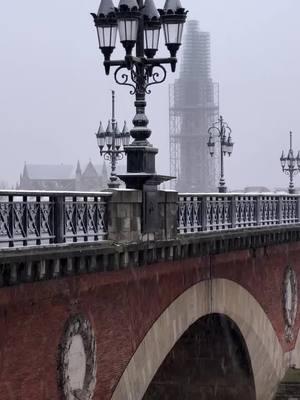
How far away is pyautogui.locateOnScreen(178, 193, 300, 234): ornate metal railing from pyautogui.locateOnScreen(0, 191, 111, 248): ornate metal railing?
10.3 ft

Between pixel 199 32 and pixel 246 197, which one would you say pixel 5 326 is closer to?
pixel 246 197

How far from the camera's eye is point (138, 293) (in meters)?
15.9

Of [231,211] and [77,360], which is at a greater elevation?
[231,211]

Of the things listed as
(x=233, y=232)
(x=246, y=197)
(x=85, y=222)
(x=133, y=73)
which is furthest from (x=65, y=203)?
(x=246, y=197)

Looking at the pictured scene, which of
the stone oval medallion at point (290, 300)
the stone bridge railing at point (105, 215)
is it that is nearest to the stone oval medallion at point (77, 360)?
the stone bridge railing at point (105, 215)

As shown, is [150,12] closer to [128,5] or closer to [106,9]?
[106,9]

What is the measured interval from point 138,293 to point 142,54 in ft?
11.9

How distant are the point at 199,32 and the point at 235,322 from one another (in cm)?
11929

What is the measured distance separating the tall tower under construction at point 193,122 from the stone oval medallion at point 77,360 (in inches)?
3682

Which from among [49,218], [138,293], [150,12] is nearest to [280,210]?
[138,293]

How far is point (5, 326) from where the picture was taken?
39.8 ft

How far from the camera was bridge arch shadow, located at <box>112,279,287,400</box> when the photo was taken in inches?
643

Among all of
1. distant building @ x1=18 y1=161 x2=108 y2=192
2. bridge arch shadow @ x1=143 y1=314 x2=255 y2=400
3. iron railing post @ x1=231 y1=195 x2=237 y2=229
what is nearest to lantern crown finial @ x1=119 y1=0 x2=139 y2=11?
iron railing post @ x1=231 y1=195 x2=237 y2=229

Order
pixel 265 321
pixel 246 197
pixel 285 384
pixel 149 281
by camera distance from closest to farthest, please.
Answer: pixel 149 281, pixel 246 197, pixel 265 321, pixel 285 384
